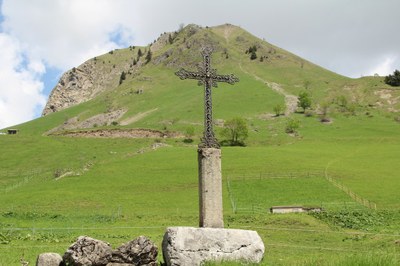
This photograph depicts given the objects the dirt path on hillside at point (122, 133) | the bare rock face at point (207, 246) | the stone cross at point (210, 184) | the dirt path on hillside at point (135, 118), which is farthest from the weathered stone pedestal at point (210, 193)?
the dirt path on hillside at point (135, 118)

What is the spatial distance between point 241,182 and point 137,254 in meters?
47.4

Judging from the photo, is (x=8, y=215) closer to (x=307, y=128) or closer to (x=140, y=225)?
(x=140, y=225)

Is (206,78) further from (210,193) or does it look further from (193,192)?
(193,192)

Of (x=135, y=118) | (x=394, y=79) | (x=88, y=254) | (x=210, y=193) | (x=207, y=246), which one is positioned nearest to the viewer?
(x=88, y=254)

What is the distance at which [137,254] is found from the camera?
18016 millimetres

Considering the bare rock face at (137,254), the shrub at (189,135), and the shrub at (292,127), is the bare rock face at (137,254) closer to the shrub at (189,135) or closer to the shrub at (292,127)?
the shrub at (189,135)

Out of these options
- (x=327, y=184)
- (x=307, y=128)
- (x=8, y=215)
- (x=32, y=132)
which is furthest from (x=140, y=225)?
(x=32, y=132)

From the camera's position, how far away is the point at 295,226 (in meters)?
38.7

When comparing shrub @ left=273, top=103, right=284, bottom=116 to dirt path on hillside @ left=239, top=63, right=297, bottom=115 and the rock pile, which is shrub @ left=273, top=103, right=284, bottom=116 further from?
the rock pile

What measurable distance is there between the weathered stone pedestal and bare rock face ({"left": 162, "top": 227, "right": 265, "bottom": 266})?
209cm

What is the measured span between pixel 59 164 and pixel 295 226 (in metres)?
60.9

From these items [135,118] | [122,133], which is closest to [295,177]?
[122,133]

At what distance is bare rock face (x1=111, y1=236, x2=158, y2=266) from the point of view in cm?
1795

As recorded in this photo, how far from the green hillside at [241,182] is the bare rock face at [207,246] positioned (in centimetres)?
167
